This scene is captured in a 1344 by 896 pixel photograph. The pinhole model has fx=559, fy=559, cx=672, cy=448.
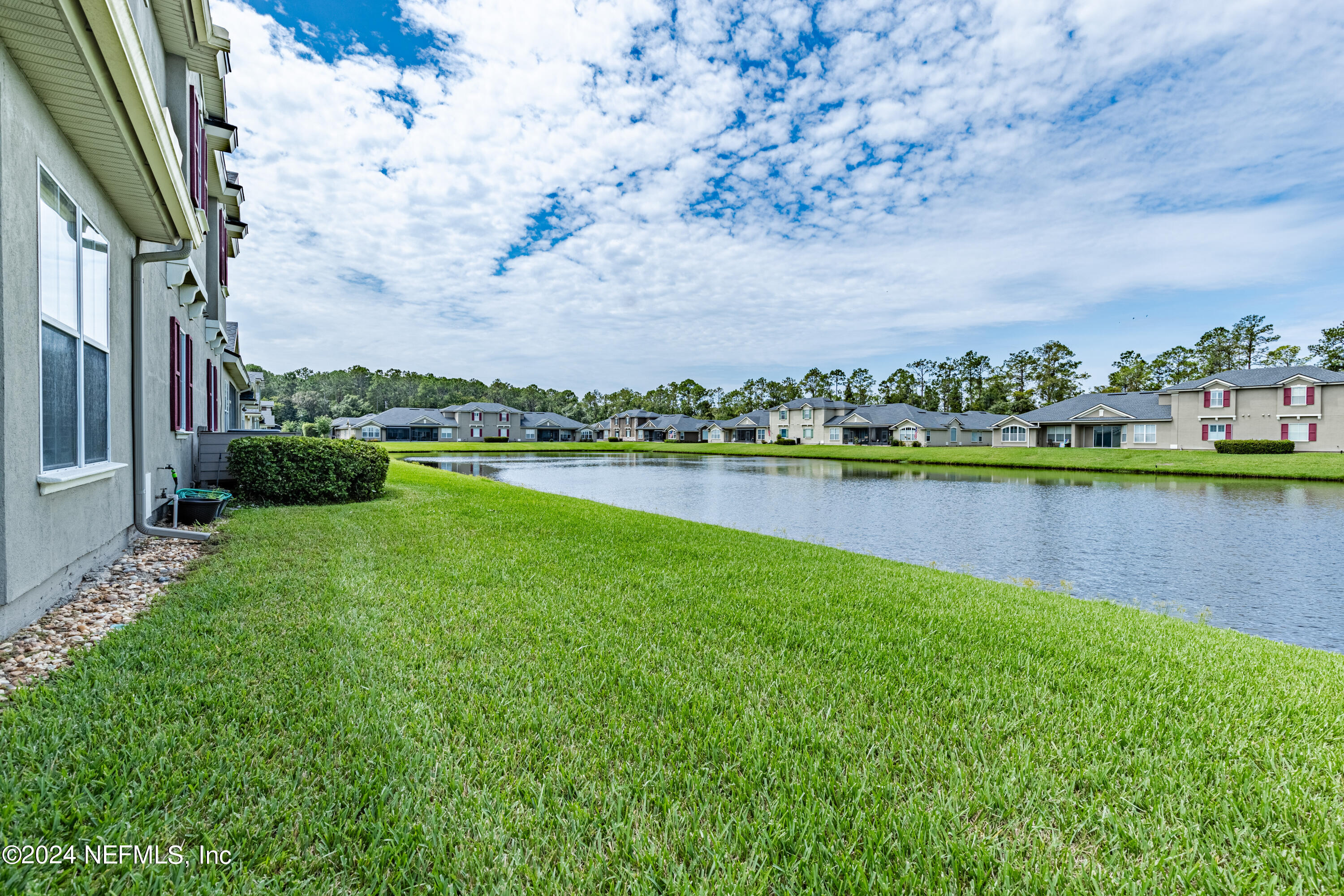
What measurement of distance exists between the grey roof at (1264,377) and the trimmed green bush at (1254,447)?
4.02m

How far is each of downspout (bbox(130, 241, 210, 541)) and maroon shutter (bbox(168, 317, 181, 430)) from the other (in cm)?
187

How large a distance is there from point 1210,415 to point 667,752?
5215cm

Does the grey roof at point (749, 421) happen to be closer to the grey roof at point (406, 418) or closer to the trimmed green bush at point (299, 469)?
the grey roof at point (406, 418)

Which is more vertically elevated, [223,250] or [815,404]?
[223,250]

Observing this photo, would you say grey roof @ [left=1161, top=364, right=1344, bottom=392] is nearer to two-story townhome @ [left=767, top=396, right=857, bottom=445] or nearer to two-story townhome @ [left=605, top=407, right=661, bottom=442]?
two-story townhome @ [left=767, top=396, right=857, bottom=445]

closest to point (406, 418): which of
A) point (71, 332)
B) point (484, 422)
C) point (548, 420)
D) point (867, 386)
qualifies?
point (484, 422)

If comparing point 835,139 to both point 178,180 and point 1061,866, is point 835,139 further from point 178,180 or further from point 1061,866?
point 1061,866

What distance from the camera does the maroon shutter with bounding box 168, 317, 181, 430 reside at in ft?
24.8

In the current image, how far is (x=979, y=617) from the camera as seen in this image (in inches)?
186

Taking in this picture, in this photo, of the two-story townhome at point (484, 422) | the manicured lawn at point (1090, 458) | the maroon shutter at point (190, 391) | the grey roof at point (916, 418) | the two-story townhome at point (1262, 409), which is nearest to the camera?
the maroon shutter at point (190, 391)

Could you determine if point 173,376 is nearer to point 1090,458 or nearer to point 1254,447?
point 1090,458

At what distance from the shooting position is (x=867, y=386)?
84.1 meters

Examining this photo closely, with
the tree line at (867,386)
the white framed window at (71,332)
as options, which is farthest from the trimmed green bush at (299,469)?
the tree line at (867,386)

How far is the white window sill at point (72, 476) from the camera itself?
3500mm
